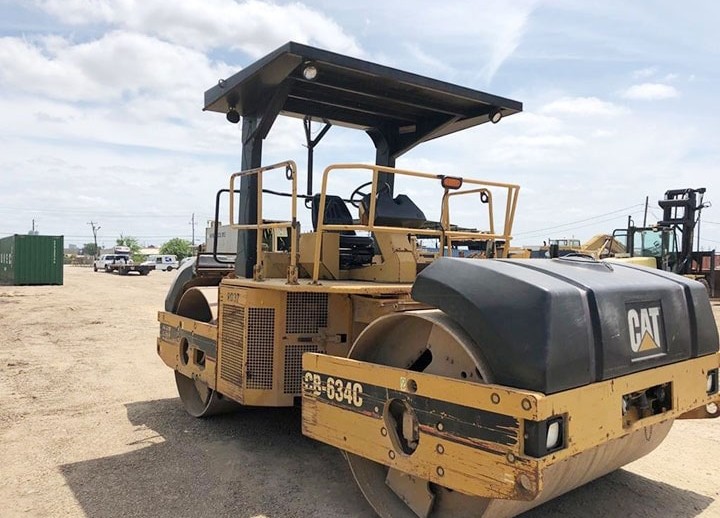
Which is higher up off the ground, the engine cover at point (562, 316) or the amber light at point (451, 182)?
the amber light at point (451, 182)

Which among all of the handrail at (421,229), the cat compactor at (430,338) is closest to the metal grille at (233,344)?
the cat compactor at (430,338)

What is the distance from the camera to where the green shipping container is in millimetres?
27844

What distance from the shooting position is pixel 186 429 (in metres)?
5.24

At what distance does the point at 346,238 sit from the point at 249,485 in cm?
199

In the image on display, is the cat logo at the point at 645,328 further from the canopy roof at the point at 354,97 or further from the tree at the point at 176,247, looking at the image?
the tree at the point at 176,247

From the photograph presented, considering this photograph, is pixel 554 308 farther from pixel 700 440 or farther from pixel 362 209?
pixel 700 440

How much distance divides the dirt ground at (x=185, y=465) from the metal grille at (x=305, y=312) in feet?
3.31

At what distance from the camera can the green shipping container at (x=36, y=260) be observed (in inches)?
1096

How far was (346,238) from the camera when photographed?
16.2ft

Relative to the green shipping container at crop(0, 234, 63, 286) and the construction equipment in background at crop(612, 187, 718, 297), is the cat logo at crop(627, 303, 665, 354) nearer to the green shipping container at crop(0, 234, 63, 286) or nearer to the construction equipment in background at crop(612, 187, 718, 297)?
the construction equipment in background at crop(612, 187, 718, 297)

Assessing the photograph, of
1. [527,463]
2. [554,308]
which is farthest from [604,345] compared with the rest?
[527,463]

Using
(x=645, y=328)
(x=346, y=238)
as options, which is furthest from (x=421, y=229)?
(x=645, y=328)

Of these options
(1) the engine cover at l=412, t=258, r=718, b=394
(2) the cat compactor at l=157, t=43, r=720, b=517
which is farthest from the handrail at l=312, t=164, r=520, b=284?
(1) the engine cover at l=412, t=258, r=718, b=394

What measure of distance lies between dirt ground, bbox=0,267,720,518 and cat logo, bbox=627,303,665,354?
4.01ft
